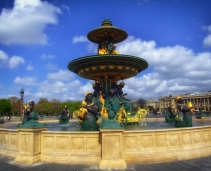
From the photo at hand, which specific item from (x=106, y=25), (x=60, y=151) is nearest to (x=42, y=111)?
(x=106, y=25)

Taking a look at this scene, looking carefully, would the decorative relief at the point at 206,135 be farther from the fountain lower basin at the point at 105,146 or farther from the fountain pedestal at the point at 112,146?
the fountain pedestal at the point at 112,146

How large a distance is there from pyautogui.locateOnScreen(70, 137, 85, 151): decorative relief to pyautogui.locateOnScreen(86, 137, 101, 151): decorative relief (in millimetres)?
192

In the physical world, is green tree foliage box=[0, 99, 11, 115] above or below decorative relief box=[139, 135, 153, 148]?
above

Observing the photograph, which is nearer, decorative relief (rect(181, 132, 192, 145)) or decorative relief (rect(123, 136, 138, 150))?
decorative relief (rect(123, 136, 138, 150))

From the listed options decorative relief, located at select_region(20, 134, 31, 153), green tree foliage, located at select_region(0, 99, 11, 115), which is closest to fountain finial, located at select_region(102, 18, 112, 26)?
decorative relief, located at select_region(20, 134, 31, 153)

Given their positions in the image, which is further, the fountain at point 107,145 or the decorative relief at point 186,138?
the decorative relief at point 186,138

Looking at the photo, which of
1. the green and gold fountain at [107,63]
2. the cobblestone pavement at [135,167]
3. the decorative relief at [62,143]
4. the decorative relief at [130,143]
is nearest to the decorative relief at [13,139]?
the cobblestone pavement at [135,167]

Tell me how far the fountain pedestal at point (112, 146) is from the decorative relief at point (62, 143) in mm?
1337

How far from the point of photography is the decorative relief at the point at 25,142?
748cm

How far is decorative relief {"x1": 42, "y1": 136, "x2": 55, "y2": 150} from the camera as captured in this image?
7.63m

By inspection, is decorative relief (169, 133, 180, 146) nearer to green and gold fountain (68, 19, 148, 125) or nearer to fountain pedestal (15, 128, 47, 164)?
fountain pedestal (15, 128, 47, 164)

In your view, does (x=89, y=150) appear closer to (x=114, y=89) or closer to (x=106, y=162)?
(x=106, y=162)

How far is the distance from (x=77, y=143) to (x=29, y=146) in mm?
1614

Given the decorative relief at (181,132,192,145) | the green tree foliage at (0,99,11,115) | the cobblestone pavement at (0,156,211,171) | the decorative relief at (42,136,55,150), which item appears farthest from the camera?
the green tree foliage at (0,99,11,115)
